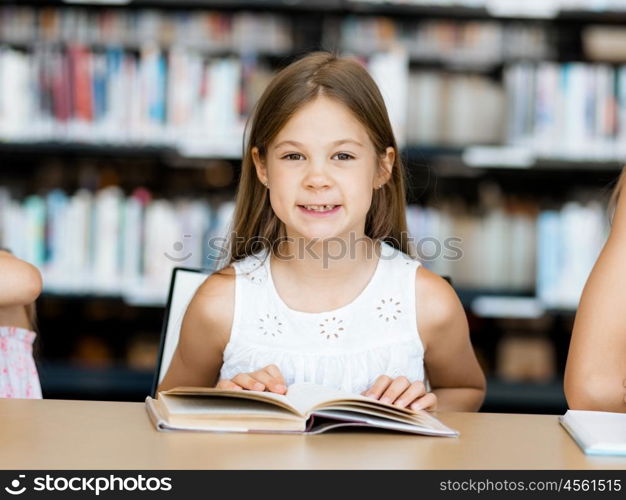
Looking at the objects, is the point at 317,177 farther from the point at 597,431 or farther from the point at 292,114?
the point at 597,431

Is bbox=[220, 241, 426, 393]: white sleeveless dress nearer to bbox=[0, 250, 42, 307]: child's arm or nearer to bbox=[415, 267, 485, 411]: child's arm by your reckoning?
bbox=[415, 267, 485, 411]: child's arm

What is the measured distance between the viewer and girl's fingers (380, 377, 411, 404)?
42.4 inches

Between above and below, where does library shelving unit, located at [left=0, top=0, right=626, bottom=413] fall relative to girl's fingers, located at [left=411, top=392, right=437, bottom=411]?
above

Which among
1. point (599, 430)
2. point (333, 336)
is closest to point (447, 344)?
point (333, 336)

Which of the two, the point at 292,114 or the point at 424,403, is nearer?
the point at 424,403

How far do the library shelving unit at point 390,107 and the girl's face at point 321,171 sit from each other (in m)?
1.24

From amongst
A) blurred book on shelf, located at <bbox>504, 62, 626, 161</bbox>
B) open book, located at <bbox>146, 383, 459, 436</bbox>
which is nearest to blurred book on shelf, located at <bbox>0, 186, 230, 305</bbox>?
blurred book on shelf, located at <bbox>504, 62, 626, 161</bbox>

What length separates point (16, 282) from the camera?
1259 millimetres

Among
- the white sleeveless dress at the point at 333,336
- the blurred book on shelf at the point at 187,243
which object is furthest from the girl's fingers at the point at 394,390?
the blurred book on shelf at the point at 187,243

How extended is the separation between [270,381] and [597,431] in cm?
40

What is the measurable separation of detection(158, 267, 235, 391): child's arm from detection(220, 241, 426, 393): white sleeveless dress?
0.7 inches

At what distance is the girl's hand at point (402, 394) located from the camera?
1073 millimetres

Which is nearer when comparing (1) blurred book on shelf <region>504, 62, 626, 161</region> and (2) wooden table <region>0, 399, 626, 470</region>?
(2) wooden table <region>0, 399, 626, 470</region>

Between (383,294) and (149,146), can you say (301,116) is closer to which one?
(383,294)
